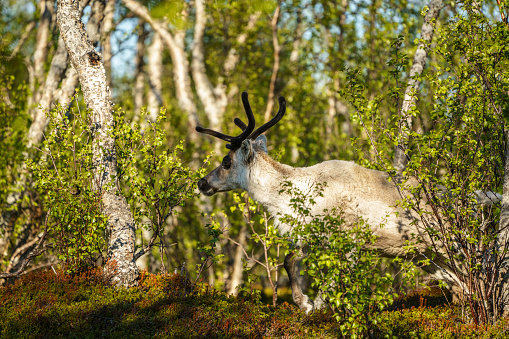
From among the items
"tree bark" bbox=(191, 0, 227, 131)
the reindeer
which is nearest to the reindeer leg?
the reindeer

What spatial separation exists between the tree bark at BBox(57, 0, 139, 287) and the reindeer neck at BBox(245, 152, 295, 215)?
2.29m

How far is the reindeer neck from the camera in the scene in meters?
8.03

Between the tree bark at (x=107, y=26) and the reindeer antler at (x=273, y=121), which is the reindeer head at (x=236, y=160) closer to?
the reindeer antler at (x=273, y=121)

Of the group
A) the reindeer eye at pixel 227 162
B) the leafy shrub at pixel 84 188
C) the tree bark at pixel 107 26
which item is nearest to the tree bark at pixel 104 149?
the leafy shrub at pixel 84 188

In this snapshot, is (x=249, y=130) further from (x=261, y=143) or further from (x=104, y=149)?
(x=104, y=149)

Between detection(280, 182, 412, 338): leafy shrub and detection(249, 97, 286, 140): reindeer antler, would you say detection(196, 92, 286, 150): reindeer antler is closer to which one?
detection(249, 97, 286, 140): reindeer antler

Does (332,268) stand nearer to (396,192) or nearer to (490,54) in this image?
(396,192)

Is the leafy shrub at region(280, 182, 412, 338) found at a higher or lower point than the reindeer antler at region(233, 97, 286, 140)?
lower

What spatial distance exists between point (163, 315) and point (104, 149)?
9.62 feet

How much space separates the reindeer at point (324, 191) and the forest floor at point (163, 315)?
0.80 m

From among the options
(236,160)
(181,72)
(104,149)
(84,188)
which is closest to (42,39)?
(181,72)

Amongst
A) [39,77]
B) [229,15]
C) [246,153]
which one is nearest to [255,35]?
[229,15]

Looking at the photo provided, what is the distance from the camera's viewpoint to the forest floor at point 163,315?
6.07 metres

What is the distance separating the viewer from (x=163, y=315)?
21.7 ft
